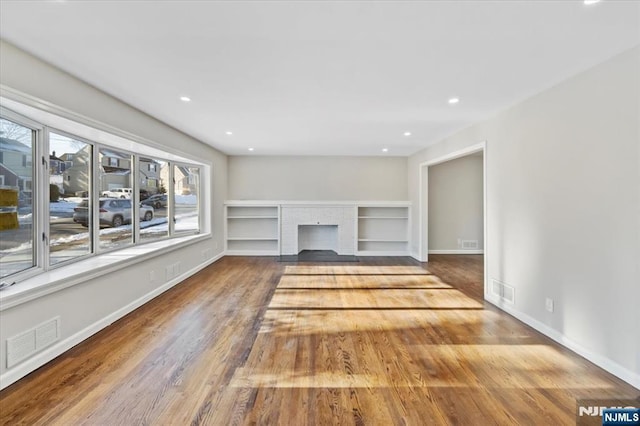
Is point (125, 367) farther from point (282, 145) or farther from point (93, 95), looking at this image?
point (282, 145)

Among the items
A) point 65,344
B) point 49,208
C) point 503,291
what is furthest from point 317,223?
point 65,344

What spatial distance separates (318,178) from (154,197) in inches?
146

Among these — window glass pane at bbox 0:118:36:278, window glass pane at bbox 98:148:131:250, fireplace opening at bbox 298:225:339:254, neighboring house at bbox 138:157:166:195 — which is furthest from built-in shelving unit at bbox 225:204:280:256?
window glass pane at bbox 0:118:36:278

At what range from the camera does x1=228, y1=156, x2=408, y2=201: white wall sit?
7.23 meters

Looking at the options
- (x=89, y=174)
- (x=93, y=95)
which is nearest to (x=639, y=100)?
(x=93, y=95)

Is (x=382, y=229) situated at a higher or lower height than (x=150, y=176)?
lower

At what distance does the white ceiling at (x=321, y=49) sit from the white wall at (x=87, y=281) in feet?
0.48

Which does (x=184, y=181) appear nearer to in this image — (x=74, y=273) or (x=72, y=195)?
(x=72, y=195)

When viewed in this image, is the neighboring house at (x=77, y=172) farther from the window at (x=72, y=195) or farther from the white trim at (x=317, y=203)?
the white trim at (x=317, y=203)

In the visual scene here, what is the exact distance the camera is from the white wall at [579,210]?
2135 mm

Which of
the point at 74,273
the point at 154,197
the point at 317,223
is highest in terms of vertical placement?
the point at 154,197

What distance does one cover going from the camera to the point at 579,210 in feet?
8.27

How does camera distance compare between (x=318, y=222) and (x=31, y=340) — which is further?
(x=318, y=222)

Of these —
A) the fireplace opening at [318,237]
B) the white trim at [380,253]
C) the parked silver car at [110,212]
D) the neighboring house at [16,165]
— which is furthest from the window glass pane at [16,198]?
the white trim at [380,253]
